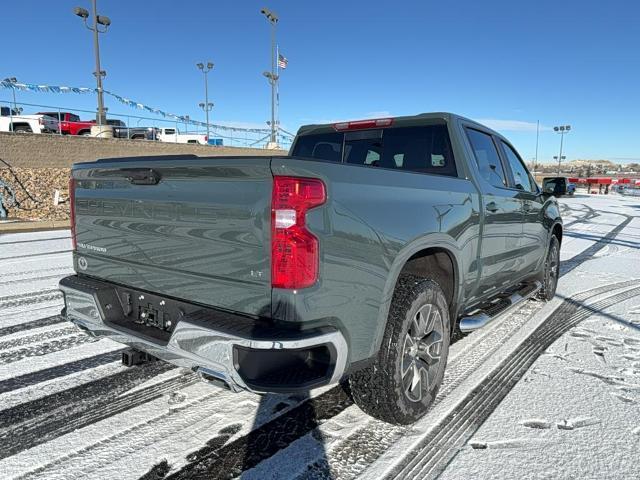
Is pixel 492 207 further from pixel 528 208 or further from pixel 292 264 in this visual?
pixel 292 264

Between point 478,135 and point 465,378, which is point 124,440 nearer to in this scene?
point 465,378

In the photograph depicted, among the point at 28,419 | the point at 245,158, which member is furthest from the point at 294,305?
the point at 28,419

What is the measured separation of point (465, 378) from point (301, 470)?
1626mm

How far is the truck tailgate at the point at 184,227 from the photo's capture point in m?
2.22

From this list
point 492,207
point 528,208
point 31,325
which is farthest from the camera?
point 528,208

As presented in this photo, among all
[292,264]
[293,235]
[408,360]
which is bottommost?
[408,360]

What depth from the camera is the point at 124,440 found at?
2621mm

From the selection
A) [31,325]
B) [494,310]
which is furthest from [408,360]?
[31,325]

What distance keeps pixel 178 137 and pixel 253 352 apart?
32029 mm

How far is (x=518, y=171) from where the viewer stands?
4789 millimetres

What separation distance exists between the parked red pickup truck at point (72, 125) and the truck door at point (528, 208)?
23.2m

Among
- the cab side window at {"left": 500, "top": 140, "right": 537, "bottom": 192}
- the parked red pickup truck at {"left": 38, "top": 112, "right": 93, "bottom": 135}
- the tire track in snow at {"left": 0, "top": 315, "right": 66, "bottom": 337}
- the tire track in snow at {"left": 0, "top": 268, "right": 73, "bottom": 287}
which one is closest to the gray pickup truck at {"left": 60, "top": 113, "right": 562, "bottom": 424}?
the cab side window at {"left": 500, "top": 140, "right": 537, "bottom": 192}

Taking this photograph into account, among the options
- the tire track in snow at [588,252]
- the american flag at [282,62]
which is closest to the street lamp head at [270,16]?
the american flag at [282,62]

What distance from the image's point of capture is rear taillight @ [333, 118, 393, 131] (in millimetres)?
4000
